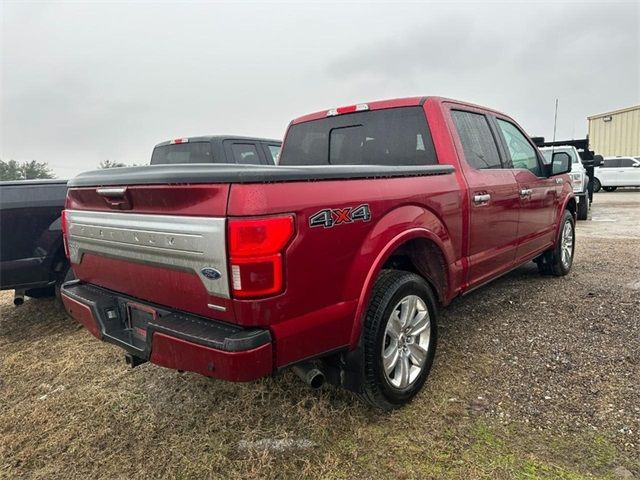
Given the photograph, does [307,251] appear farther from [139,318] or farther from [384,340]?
[139,318]

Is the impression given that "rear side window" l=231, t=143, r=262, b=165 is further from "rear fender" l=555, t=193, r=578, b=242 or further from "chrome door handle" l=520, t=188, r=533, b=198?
"rear fender" l=555, t=193, r=578, b=242

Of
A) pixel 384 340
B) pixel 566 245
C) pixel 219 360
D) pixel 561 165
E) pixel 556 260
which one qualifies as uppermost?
pixel 561 165

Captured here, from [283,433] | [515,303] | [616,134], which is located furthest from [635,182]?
[283,433]

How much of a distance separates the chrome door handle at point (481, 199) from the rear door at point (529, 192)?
76 centimetres

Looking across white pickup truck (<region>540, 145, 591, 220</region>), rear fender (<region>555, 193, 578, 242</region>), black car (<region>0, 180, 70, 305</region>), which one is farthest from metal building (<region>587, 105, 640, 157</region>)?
black car (<region>0, 180, 70, 305</region>)

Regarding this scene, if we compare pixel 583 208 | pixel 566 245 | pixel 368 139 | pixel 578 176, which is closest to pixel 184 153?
pixel 368 139

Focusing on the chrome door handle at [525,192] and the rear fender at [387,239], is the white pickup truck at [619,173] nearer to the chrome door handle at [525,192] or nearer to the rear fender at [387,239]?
the chrome door handle at [525,192]

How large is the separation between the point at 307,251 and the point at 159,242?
719 millimetres

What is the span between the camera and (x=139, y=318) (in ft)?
8.32

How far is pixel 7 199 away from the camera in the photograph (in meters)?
4.14

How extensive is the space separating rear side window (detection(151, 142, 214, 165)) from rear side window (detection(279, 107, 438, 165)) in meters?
2.92

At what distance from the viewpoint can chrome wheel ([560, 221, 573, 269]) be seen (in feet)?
17.8

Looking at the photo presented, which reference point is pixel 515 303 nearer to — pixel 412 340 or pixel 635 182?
pixel 412 340

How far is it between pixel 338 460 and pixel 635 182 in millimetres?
24246
